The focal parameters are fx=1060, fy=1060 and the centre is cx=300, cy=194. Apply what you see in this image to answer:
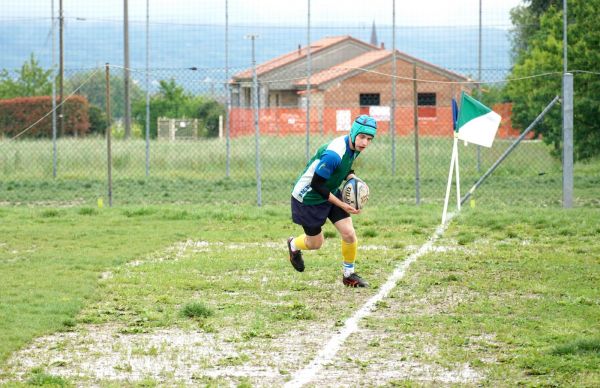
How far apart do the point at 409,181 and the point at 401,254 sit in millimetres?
10739

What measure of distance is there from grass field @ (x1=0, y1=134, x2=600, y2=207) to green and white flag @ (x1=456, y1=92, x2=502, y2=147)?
4.35 metres

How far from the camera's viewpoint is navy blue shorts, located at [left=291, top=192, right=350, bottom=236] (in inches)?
420

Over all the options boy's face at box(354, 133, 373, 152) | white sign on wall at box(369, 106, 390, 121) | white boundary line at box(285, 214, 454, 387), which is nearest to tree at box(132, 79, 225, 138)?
white sign on wall at box(369, 106, 390, 121)

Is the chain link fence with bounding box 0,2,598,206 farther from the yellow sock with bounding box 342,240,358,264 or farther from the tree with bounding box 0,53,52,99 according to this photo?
the yellow sock with bounding box 342,240,358,264

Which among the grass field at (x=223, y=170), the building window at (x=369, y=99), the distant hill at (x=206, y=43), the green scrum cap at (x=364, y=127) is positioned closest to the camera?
the green scrum cap at (x=364, y=127)

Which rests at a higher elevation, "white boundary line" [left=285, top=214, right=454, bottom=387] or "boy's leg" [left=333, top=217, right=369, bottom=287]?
"boy's leg" [left=333, top=217, right=369, bottom=287]

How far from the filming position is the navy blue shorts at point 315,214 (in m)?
10.7

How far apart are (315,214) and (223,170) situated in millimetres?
14888

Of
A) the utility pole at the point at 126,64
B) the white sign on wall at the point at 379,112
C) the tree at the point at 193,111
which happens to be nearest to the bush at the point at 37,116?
the utility pole at the point at 126,64

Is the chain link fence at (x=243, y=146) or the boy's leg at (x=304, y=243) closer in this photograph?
the boy's leg at (x=304, y=243)

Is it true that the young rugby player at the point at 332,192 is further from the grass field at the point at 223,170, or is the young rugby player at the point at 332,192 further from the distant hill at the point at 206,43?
the distant hill at the point at 206,43

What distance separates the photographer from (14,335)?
315 inches

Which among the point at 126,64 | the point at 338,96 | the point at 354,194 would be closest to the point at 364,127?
the point at 354,194

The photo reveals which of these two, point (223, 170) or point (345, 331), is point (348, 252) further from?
point (223, 170)
